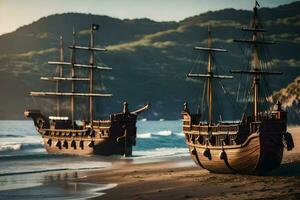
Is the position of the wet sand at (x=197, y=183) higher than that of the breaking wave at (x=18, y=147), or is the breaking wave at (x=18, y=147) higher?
the wet sand at (x=197, y=183)

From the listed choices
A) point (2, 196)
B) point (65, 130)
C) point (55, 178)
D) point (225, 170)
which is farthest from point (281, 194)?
point (65, 130)

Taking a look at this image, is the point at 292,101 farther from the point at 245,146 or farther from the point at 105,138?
the point at 245,146

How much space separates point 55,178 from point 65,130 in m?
29.0

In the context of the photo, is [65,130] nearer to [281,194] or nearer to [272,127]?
[272,127]

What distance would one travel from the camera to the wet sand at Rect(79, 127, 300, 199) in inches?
1117

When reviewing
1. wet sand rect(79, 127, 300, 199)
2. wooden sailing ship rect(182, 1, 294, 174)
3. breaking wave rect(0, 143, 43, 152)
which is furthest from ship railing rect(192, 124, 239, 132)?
breaking wave rect(0, 143, 43, 152)

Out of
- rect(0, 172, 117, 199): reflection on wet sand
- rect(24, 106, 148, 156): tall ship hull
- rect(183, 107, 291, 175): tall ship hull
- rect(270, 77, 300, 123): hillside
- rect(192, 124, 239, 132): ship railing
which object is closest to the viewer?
rect(0, 172, 117, 199): reflection on wet sand

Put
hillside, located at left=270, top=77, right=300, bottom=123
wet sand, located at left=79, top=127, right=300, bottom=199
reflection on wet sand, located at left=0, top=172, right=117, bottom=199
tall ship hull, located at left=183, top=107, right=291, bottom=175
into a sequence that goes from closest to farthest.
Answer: wet sand, located at left=79, top=127, right=300, bottom=199, reflection on wet sand, located at left=0, top=172, right=117, bottom=199, tall ship hull, located at left=183, top=107, right=291, bottom=175, hillside, located at left=270, top=77, right=300, bottom=123

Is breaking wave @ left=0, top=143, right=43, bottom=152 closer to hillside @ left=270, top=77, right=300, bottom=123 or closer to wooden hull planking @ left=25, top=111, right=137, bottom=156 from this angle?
wooden hull planking @ left=25, top=111, right=137, bottom=156

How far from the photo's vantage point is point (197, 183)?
111 ft

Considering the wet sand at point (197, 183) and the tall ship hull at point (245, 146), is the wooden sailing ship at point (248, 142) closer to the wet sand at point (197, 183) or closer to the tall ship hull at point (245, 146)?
the tall ship hull at point (245, 146)

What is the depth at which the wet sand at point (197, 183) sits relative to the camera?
93.1 ft

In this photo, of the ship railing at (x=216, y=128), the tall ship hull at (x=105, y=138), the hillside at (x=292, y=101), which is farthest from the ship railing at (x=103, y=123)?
the hillside at (x=292, y=101)

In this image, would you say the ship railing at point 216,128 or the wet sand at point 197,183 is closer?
the wet sand at point 197,183
